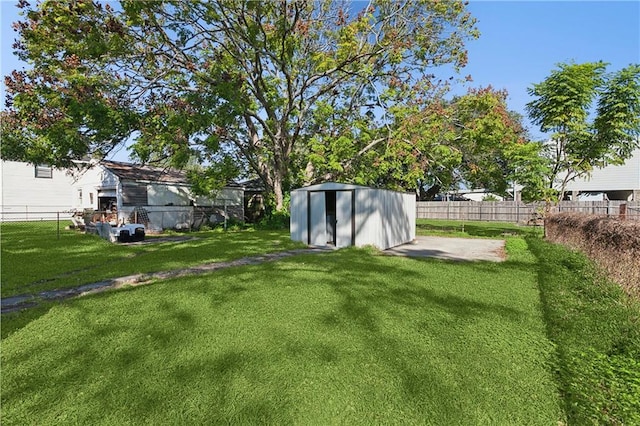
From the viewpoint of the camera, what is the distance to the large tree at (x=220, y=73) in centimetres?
1091

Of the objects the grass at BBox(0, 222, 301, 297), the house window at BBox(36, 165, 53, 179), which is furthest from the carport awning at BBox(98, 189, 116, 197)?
the house window at BBox(36, 165, 53, 179)

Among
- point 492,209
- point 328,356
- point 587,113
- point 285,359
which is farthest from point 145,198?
point 492,209

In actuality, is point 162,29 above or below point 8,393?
above

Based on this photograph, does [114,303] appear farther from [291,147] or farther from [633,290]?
[291,147]

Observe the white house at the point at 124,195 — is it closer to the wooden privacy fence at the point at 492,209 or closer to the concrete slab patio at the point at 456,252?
the concrete slab patio at the point at 456,252

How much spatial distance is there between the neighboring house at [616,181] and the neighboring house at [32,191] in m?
38.7

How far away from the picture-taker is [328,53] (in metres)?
16.5

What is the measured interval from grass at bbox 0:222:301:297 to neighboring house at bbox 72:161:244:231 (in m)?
4.29

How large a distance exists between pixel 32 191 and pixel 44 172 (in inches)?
63.3

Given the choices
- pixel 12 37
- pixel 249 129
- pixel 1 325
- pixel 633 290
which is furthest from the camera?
pixel 249 129

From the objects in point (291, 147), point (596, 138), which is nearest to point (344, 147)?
point (291, 147)

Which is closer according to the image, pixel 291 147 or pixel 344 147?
pixel 344 147

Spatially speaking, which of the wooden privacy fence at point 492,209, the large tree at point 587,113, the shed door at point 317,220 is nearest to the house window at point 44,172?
the shed door at point 317,220

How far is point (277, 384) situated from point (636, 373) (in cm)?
301
